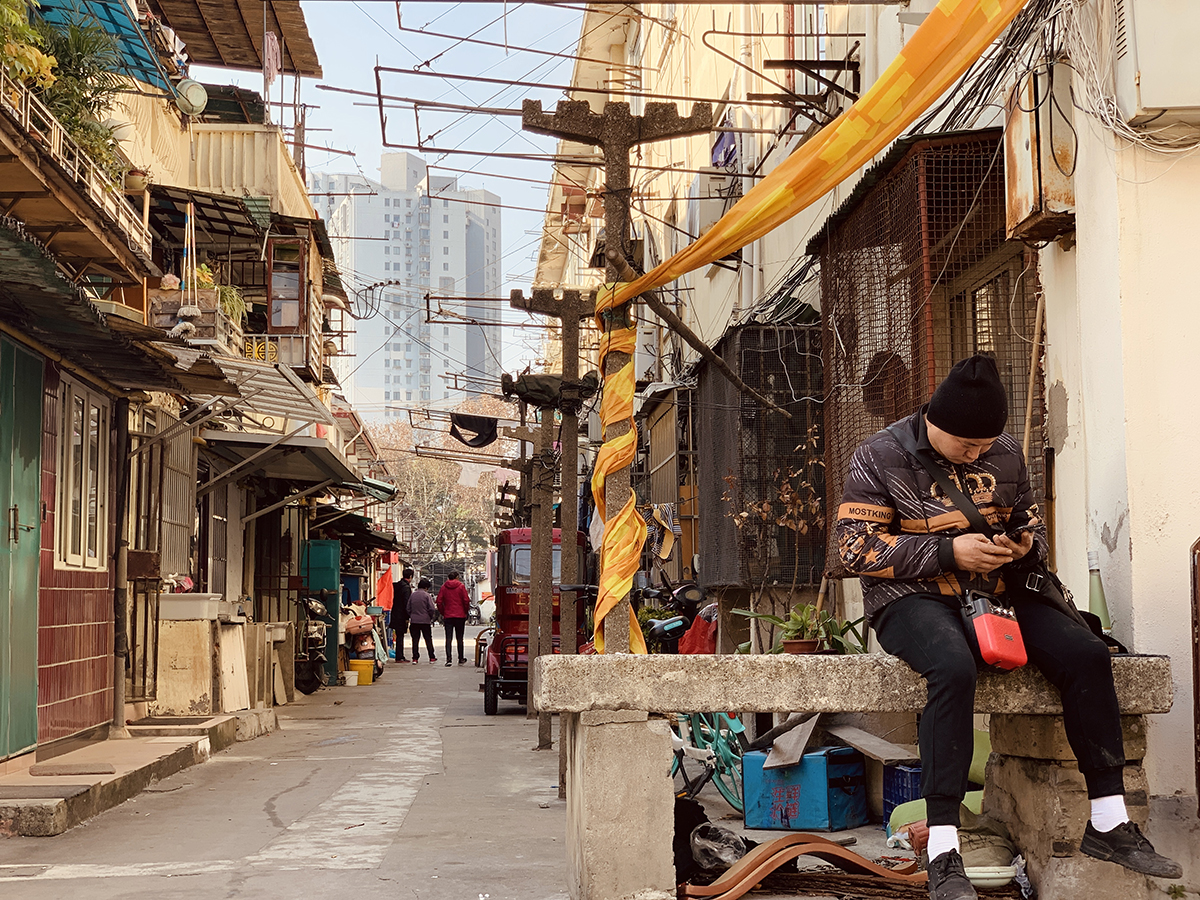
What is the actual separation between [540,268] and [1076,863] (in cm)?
4184

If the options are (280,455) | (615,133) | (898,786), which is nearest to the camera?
(898,786)

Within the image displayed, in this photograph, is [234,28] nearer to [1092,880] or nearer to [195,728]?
[195,728]

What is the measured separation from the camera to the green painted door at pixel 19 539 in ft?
29.4

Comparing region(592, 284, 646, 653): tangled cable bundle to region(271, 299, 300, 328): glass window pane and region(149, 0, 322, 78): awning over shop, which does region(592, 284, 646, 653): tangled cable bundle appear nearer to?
region(149, 0, 322, 78): awning over shop

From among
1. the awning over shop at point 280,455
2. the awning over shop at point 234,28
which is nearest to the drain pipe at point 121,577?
the awning over shop at point 280,455

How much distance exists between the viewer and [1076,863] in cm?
474

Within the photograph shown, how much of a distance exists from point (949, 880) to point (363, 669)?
20.7 meters

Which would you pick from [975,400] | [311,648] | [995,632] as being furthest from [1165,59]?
[311,648]

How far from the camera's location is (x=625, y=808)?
4828 millimetres

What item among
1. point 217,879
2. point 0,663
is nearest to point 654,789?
point 217,879

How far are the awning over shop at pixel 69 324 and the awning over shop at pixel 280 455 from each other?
3.97 m

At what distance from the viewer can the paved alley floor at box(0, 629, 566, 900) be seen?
608 centimetres

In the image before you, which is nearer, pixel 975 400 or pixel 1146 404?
pixel 975 400

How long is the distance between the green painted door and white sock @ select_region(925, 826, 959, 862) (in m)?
7.10
